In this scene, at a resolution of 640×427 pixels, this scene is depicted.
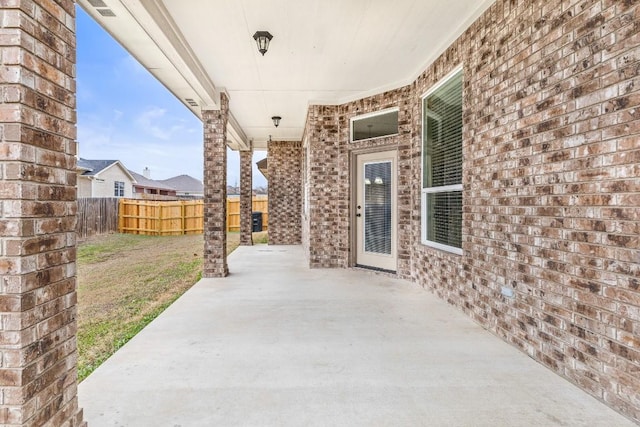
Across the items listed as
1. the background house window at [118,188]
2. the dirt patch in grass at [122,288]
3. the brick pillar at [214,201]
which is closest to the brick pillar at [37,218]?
the dirt patch in grass at [122,288]

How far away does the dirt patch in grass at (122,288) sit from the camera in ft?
9.95

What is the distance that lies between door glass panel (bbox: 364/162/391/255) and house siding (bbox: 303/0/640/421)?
1.72 metres

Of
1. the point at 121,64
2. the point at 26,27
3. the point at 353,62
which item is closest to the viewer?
the point at 26,27

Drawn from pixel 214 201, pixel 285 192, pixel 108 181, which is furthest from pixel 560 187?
pixel 108 181

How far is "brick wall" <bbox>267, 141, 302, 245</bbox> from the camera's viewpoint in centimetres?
960

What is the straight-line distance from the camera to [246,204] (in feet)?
31.4

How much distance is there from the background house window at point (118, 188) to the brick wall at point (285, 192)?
1605cm

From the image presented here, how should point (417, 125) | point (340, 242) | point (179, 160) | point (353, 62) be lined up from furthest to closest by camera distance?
point (179, 160) < point (340, 242) < point (417, 125) < point (353, 62)

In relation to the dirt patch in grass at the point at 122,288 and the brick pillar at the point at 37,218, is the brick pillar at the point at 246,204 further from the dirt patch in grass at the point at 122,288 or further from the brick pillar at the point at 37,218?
the brick pillar at the point at 37,218

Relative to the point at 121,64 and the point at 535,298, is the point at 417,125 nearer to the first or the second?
the point at 535,298

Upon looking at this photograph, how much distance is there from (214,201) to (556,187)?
4379 millimetres

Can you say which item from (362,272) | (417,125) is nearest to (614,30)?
(417,125)

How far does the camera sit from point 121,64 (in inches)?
1158

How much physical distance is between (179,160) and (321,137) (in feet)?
168
